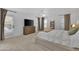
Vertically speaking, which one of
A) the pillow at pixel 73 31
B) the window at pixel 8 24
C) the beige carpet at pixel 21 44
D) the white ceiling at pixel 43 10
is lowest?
the beige carpet at pixel 21 44

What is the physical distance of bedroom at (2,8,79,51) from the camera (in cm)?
289

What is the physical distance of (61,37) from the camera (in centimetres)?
294

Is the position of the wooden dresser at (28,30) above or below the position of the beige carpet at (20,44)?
above

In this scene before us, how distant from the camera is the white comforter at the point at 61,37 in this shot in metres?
2.87

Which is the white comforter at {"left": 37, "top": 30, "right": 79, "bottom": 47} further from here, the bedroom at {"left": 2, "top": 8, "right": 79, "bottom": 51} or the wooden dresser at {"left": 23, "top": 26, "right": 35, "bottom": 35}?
the wooden dresser at {"left": 23, "top": 26, "right": 35, "bottom": 35}

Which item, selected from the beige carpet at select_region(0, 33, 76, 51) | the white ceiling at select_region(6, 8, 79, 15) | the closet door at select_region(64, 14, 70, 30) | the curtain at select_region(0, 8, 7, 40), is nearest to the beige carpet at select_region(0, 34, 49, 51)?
the beige carpet at select_region(0, 33, 76, 51)

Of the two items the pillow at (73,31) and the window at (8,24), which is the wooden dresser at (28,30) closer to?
the window at (8,24)

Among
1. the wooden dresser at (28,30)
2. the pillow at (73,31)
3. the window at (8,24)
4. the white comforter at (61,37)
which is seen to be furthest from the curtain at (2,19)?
the pillow at (73,31)

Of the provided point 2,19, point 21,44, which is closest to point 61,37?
point 21,44
